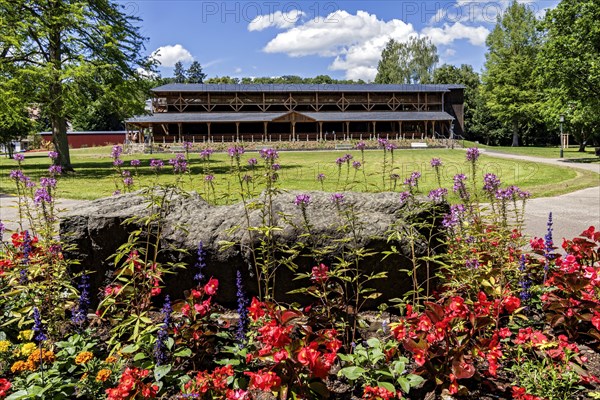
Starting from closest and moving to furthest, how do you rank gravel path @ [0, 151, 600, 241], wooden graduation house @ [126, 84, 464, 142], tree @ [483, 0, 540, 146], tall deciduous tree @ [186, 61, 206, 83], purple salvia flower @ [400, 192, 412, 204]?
purple salvia flower @ [400, 192, 412, 204]
gravel path @ [0, 151, 600, 241]
tree @ [483, 0, 540, 146]
wooden graduation house @ [126, 84, 464, 142]
tall deciduous tree @ [186, 61, 206, 83]

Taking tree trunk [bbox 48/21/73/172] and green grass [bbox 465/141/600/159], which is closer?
tree trunk [bbox 48/21/73/172]

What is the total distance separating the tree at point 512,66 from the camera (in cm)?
4519

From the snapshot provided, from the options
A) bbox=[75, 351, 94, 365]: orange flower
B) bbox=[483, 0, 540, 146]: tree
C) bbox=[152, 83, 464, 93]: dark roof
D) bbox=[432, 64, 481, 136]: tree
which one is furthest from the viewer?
bbox=[432, 64, 481, 136]: tree

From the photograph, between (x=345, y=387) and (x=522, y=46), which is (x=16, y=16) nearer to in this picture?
(x=345, y=387)

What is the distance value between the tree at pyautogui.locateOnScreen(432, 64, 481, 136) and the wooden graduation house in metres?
6.05

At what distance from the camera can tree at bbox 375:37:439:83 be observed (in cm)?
6356

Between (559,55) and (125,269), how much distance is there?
82.7 feet

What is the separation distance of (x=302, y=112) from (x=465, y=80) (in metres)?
29.4

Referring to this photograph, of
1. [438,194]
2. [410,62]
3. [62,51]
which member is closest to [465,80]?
[410,62]

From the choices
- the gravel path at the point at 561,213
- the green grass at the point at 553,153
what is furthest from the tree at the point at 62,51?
the green grass at the point at 553,153

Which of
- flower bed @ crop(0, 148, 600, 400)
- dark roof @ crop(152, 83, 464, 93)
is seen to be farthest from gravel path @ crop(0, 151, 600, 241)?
dark roof @ crop(152, 83, 464, 93)

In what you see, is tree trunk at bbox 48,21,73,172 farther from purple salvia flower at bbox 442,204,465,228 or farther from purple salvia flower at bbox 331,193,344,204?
purple salvia flower at bbox 442,204,465,228

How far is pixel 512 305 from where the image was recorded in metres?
2.89

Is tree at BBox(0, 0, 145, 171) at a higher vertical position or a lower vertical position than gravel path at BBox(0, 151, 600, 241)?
higher
